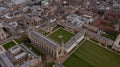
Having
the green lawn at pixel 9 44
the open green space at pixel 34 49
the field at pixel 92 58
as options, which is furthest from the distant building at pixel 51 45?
the green lawn at pixel 9 44

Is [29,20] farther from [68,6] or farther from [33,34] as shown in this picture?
[68,6]

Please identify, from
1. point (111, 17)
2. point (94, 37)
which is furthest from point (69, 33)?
point (111, 17)

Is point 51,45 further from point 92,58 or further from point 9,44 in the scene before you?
point 9,44

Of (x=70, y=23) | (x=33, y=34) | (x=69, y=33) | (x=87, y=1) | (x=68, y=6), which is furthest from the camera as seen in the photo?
(x=87, y=1)

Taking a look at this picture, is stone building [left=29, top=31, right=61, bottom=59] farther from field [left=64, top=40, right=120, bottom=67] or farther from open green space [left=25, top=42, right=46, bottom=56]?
field [left=64, top=40, right=120, bottom=67]

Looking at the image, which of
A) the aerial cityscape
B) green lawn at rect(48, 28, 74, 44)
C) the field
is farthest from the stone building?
green lawn at rect(48, 28, 74, 44)

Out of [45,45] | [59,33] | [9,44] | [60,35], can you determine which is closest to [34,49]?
[45,45]

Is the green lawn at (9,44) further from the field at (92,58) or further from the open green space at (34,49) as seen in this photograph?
the field at (92,58)
